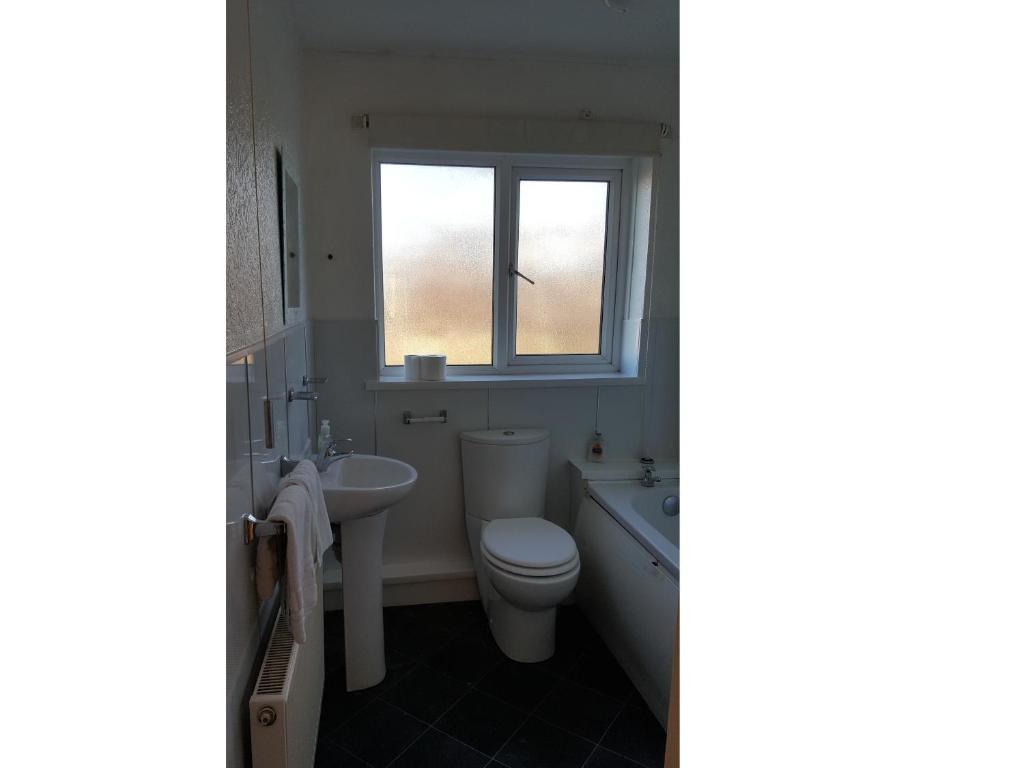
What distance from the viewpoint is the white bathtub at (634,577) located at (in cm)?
193

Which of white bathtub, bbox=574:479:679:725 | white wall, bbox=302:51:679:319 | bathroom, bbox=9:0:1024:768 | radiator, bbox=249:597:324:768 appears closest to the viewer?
bathroom, bbox=9:0:1024:768

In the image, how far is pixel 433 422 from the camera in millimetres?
2678

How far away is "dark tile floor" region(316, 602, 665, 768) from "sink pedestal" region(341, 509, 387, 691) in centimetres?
7

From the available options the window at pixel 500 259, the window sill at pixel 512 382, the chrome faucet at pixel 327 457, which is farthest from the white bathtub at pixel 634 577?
the chrome faucet at pixel 327 457

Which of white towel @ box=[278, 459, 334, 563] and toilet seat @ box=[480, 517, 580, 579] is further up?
white towel @ box=[278, 459, 334, 563]

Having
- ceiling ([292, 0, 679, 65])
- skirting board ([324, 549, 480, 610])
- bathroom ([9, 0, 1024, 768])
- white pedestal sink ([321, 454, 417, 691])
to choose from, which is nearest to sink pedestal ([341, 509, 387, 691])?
white pedestal sink ([321, 454, 417, 691])

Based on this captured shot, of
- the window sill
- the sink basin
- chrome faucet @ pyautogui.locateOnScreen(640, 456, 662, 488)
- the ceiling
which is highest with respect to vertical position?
the ceiling

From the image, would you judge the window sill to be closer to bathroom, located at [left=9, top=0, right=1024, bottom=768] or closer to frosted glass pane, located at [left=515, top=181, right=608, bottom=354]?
frosted glass pane, located at [left=515, top=181, right=608, bottom=354]

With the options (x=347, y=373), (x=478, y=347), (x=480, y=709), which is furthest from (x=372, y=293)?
(x=480, y=709)

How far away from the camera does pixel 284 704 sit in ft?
3.78

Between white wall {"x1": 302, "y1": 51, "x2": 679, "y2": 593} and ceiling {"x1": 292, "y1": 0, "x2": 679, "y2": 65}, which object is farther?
white wall {"x1": 302, "y1": 51, "x2": 679, "y2": 593}

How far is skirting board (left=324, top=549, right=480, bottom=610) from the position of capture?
266cm

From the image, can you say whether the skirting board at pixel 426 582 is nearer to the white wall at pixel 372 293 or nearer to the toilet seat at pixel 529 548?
the white wall at pixel 372 293
